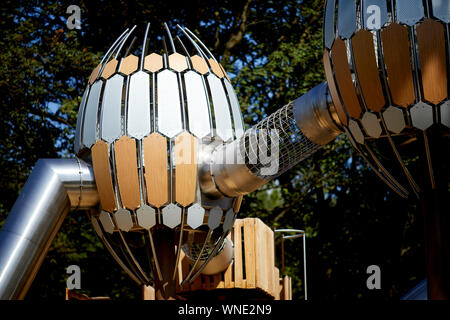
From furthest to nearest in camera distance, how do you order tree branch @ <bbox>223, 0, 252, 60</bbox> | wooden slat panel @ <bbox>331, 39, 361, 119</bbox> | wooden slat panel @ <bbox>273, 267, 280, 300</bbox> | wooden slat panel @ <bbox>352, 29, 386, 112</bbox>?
tree branch @ <bbox>223, 0, 252, 60</bbox>, wooden slat panel @ <bbox>273, 267, 280, 300</bbox>, wooden slat panel @ <bbox>331, 39, 361, 119</bbox>, wooden slat panel @ <bbox>352, 29, 386, 112</bbox>

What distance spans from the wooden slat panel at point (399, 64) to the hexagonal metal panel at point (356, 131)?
394 mm

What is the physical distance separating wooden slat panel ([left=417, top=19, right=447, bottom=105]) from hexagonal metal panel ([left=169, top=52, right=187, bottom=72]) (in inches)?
114

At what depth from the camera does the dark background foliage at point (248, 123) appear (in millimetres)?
15172

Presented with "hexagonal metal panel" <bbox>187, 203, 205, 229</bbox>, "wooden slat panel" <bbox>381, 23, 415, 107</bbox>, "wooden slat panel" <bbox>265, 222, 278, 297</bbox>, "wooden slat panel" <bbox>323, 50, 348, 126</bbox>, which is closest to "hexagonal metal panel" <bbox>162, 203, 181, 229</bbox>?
"hexagonal metal panel" <bbox>187, 203, 205, 229</bbox>

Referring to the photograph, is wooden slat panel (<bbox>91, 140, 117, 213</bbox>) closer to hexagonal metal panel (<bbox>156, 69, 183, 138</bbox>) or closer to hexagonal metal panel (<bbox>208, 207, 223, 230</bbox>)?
hexagonal metal panel (<bbox>156, 69, 183, 138</bbox>)

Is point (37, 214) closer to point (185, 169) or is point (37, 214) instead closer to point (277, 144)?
point (185, 169)

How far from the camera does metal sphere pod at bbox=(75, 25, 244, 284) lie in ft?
22.9

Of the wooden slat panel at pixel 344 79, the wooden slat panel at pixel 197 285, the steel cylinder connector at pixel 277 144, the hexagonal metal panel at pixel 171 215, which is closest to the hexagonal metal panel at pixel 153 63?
the steel cylinder connector at pixel 277 144

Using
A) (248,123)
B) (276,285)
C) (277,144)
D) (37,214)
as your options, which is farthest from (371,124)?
(248,123)

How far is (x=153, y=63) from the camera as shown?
747 centimetres

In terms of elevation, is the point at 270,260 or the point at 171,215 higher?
the point at 270,260

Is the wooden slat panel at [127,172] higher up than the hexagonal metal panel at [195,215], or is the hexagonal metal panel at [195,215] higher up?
the wooden slat panel at [127,172]

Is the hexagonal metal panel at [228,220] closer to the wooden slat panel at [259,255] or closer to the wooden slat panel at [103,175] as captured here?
the wooden slat panel at [103,175]

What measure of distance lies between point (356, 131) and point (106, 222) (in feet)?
8.94
